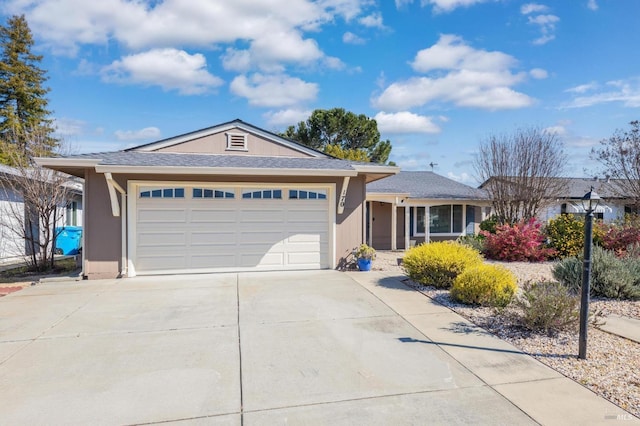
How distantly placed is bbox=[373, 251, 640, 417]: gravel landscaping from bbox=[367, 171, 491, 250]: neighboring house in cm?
977

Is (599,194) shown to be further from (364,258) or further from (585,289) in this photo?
(585,289)

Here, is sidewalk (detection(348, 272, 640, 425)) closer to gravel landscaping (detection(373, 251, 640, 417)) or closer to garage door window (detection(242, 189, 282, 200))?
gravel landscaping (detection(373, 251, 640, 417))

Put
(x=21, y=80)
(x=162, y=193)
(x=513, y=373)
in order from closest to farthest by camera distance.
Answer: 1. (x=513, y=373)
2. (x=162, y=193)
3. (x=21, y=80)

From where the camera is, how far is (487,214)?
17.7 m

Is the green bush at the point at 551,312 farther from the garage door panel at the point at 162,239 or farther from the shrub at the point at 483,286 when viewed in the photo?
the garage door panel at the point at 162,239

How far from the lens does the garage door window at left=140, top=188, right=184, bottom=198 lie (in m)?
9.02

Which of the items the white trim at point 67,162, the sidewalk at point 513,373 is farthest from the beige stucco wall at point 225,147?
the sidewalk at point 513,373

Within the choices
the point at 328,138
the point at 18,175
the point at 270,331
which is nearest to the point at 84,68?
the point at 18,175

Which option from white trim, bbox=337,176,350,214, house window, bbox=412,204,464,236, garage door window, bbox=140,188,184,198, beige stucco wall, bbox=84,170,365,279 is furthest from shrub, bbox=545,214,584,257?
garage door window, bbox=140,188,184,198

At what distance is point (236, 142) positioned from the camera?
10.9 m

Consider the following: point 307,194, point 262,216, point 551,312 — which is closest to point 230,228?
point 262,216

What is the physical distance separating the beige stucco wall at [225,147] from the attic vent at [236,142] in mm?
95

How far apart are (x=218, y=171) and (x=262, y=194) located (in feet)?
5.00

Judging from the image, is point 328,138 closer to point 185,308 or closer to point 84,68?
point 84,68
